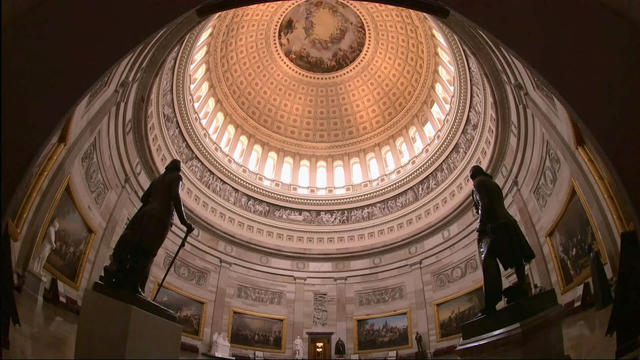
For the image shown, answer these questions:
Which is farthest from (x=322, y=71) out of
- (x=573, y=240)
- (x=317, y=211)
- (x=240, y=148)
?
(x=573, y=240)

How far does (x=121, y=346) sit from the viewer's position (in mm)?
5398

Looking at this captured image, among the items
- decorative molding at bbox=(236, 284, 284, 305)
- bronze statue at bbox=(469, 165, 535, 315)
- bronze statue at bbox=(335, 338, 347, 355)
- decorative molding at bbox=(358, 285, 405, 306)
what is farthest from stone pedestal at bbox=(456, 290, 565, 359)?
decorative molding at bbox=(236, 284, 284, 305)

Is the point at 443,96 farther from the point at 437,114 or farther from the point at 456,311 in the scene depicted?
the point at 456,311

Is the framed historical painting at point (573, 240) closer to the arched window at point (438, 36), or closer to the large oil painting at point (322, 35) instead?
the arched window at point (438, 36)

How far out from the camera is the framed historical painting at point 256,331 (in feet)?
59.7

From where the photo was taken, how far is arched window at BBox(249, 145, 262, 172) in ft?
80.9

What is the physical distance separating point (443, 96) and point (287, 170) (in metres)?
9.75

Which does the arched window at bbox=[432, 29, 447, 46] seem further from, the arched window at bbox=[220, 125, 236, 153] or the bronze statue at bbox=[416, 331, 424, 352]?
the bronze statue at bbox=[416, 331, 424, 352]

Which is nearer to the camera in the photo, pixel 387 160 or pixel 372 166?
pixel 387 160

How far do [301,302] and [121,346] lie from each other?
50.3ft

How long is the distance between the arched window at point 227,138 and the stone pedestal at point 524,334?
62.2 ft

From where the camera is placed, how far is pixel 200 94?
23.1m

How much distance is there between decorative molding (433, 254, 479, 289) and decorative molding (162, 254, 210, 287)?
9.84m

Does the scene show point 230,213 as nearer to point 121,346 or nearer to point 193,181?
point 193,181
